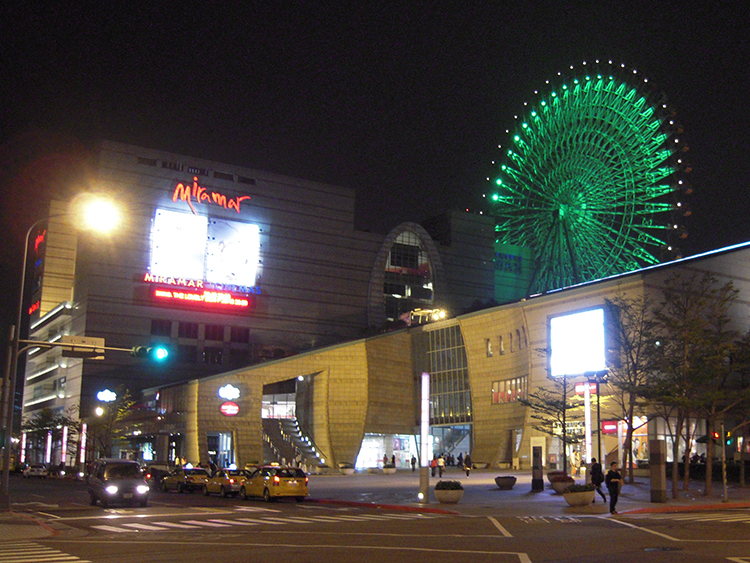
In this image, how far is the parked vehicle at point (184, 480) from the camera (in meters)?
45.8

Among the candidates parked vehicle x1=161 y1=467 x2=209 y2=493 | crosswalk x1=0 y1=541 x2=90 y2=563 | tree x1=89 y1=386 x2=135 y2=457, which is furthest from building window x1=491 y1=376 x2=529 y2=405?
crosswalk x1=0 y1=541 x2=90 y2=563

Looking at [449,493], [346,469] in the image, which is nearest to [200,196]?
[346,469]

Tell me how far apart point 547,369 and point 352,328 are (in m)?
54.2

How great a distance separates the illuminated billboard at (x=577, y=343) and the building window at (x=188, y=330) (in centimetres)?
5646

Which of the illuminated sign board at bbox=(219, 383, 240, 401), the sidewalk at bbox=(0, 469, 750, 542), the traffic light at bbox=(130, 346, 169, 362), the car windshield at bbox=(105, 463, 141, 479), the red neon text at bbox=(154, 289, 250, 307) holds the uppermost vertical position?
the red neon text at bbox=(154, 289, 250, 307)

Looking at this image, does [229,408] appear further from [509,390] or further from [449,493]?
[449,493]

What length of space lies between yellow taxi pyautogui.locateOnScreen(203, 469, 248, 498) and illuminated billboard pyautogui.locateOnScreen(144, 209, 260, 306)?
2458 inches

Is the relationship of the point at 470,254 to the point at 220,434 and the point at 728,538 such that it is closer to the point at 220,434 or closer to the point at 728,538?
the point at 220,434

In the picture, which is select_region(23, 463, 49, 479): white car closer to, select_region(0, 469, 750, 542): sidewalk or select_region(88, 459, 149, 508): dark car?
select_region(0, 469, 750, 542): sidewalk

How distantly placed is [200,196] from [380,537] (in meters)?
89.9

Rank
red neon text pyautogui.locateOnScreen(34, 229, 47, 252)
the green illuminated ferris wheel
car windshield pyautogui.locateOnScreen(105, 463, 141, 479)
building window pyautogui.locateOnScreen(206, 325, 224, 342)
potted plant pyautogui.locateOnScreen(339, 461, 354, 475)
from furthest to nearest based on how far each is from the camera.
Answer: red neon text pyautogui.locateOnScreen(34, 229, 47, 252) < building window pyautogui.locateOnScreen(206, 325, 224, 342) < potted plant pyautogui.locateOnScreen(339, 461, 354, 475) < the green illuminated ferris wheel < car windshield pyautogui.locateOnScreen(105, 463, 141, 479)

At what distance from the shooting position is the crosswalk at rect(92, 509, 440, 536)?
2223 centimetres

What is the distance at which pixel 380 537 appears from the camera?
1900 cm

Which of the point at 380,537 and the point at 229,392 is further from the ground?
the point at 229,392
